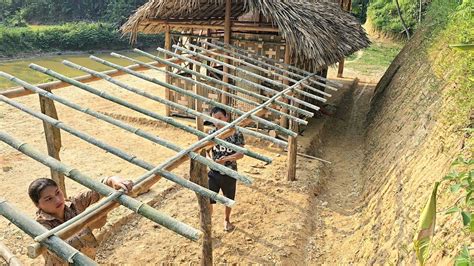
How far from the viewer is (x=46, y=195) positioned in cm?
248

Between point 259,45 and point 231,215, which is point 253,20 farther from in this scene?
point 231,215

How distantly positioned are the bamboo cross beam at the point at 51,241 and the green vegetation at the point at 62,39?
25988mm

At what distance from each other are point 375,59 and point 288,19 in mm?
13082

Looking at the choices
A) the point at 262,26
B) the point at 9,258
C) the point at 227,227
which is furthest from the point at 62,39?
the point at 9,258

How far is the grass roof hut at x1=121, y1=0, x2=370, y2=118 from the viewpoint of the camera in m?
7.21

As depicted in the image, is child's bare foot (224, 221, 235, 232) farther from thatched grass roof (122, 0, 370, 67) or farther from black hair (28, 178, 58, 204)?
thatched grass roof (122, 0, 370, 67)

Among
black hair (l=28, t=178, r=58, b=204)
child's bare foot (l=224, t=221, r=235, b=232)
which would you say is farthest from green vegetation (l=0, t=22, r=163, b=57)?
black hair (l=28, t=178, r=58, b=204)

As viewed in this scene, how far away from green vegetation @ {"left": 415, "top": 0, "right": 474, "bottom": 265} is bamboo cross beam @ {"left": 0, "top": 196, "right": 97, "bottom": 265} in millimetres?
1696

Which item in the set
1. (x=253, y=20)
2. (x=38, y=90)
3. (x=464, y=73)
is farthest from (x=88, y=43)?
(x=464, y=73)

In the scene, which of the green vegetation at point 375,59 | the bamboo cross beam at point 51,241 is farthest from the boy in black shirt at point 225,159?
the green vegetation at point 375,59

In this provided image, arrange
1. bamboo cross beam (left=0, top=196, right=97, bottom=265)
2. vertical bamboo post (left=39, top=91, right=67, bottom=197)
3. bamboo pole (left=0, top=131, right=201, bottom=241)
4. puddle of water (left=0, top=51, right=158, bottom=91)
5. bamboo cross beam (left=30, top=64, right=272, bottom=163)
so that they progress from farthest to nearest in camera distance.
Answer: puddle of water (left=0, top=51, right=158, bottom=91) → vertical bamboo post (left=39, top=91, right=67, bottom=197) → bamboo cross beam (left=30, top=64, right=272, bottom=163) → bamboo pole (left=0, top=131, right=201, bottom=241) → bamboo cross beam (left=0, top=196, right=97, bottom=265)

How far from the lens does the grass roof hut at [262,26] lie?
7.21 meters

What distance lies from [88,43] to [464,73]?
28.9 m

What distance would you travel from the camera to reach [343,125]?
9.80m
